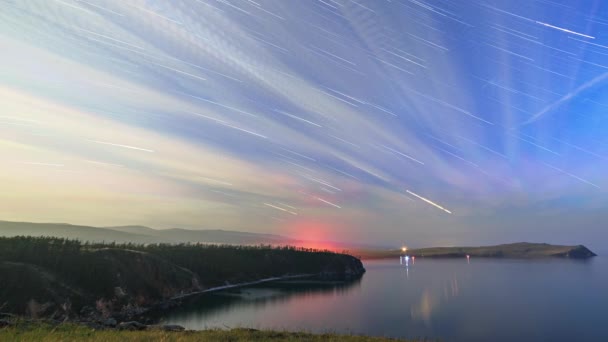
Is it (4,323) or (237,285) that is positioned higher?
(4,323)

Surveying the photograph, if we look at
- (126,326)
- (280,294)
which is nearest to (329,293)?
(280,294)

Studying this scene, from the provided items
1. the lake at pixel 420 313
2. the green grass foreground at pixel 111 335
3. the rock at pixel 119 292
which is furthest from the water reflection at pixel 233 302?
the green grass foreground at pixel 111 335

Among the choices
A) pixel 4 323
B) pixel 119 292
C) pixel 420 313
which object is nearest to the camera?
pixel 4 323

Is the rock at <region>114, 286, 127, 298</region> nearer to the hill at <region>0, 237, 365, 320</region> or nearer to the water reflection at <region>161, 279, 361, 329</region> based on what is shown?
the hill at <region>0, 237, 365, 320</region>

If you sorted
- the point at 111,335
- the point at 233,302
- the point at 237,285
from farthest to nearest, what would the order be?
the point at 237,285 → the point at 233,302 → the point at 111,335

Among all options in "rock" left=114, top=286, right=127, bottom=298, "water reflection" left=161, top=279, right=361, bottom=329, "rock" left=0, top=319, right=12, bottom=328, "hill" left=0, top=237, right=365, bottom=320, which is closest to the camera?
"rock" left=0, top=319, right=12, bottom=328

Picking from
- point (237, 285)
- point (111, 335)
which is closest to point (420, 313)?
point (237, 285)

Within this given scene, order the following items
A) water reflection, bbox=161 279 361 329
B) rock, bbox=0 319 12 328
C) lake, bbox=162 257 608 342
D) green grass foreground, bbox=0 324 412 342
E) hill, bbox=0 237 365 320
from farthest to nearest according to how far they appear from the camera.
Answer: water reflection, bbox=161 279 361 329, lake, bbox=162 257 608 342, hill, bbox=0 237 365 320, rock, bbox=0 319 12 328, green grass foreground, bbox=0 324 412 342

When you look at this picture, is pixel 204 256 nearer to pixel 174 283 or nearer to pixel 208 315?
pixel 174 283

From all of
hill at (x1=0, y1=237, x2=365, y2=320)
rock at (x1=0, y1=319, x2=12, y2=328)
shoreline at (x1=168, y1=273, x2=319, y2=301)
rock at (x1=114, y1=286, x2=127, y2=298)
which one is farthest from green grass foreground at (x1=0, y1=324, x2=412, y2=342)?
shoreline at (x1=168, y1=273, x2=319, y2=301)

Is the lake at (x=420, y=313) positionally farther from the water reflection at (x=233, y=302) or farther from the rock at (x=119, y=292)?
the rock at (x=119, y=292)

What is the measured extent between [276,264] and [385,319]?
336 ft

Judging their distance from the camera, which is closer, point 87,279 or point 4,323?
point 4,323

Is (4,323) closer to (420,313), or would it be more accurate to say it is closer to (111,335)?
(111,335)
